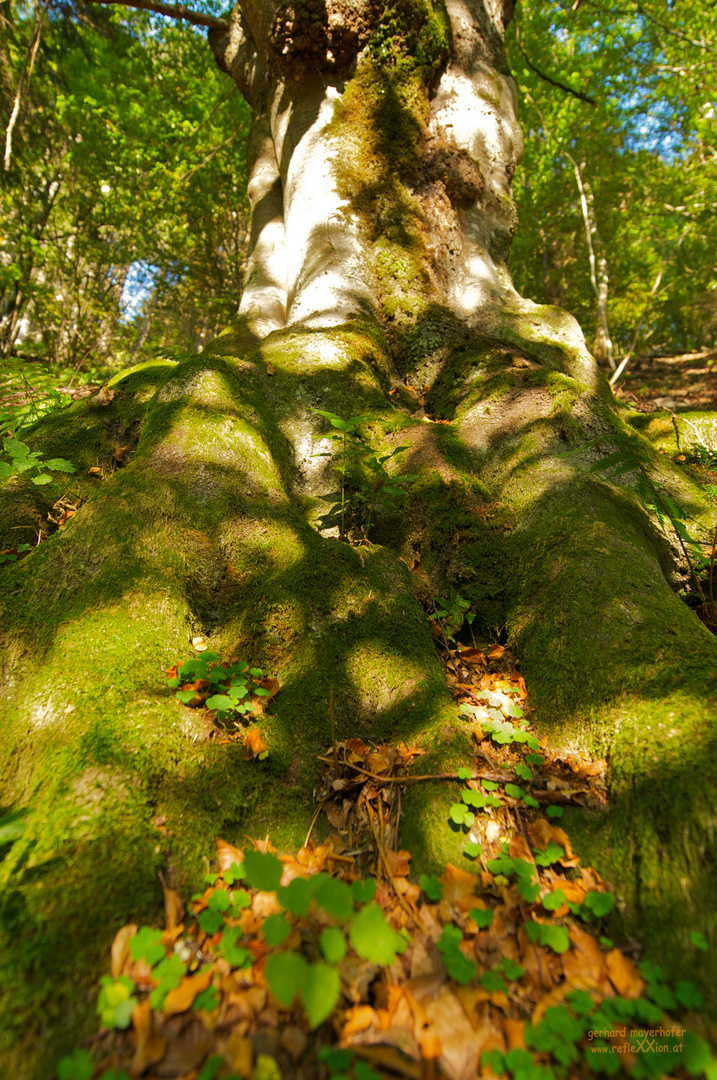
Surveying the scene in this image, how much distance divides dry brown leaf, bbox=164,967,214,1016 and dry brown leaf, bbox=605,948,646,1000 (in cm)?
102

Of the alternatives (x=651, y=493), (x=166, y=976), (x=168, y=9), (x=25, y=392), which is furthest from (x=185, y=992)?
(x=168, y=9)

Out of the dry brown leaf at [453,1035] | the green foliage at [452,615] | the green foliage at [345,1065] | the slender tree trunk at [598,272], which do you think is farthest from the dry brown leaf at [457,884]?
the slender tree trunk at [598,272]

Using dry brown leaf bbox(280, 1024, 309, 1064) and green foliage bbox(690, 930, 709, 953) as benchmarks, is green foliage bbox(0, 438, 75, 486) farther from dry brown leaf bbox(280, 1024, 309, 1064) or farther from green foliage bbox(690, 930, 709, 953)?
green foliage bbox(690, 930, 709, 953)

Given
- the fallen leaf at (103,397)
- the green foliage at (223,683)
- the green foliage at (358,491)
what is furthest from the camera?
the fallen leaf at (103,397)

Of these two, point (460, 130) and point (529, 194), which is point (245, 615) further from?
point (529, 194)

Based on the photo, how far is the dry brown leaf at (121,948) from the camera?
122 centimetres

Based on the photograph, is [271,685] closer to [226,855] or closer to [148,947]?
[226,855]

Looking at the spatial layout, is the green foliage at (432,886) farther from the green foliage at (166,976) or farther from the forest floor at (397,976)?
the green foliage at (166,976)

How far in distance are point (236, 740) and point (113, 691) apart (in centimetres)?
49

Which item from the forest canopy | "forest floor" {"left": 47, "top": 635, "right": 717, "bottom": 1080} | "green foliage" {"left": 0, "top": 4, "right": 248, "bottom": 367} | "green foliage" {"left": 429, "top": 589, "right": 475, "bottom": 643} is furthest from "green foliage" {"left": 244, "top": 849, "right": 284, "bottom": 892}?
"green foliage" {"left": 0, "top": 4, "right": 248, "bottom": 367}

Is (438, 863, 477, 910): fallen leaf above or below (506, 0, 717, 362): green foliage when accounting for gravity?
below

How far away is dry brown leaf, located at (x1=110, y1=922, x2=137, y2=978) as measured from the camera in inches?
48.2

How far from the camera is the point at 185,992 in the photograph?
1.18m

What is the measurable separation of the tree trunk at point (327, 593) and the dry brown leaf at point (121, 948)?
0.12 feet
